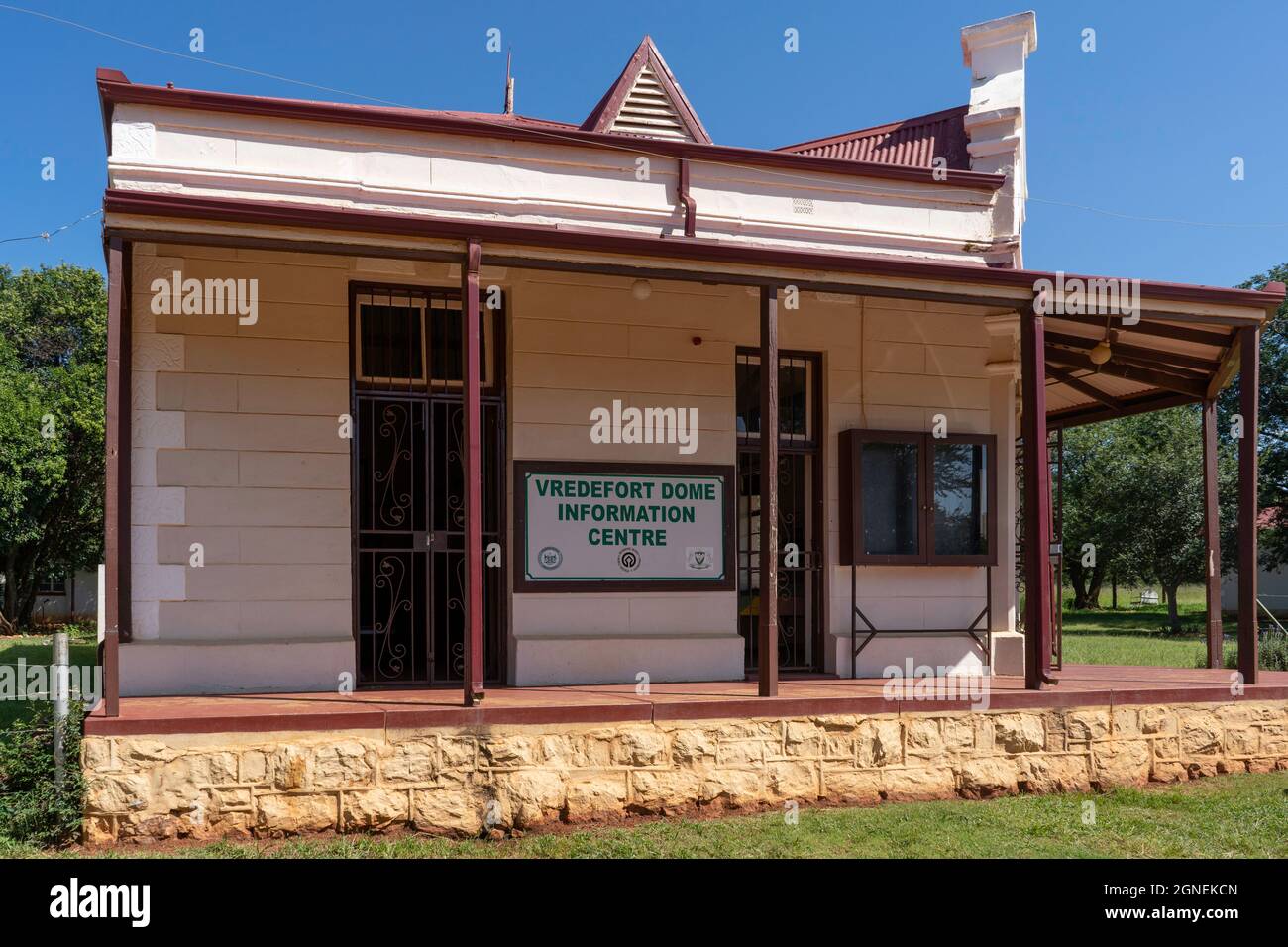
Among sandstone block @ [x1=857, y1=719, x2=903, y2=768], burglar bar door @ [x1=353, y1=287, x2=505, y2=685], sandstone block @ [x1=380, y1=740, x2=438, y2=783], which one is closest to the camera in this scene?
sandstone block @ [x1=380, y1=740, x2=438, y2=783]

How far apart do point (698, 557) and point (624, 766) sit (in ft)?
7.64

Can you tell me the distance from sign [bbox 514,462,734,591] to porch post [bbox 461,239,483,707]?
61.9 inches

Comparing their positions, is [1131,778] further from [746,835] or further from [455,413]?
[455,413]

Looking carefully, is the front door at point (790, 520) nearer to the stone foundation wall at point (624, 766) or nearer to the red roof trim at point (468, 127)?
the red roof trim at point (468, 127)

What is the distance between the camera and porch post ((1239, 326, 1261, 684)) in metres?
8.60

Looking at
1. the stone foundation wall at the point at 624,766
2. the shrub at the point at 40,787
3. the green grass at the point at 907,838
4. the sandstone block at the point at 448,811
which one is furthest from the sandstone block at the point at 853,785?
the shrub at the point at 40,787

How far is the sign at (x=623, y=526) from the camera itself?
28.3 ft

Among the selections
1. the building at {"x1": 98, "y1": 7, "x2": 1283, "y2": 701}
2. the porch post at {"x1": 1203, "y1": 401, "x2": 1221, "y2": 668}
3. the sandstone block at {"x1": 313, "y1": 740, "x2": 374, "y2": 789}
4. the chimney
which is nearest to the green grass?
the sandstone block at {"x1": 313, "y1": 740, "x2": 374, "y2": 789}

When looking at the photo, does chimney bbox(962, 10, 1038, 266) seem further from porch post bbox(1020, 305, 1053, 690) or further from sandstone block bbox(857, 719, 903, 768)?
sandstone block bbox(857, 719, 903, 768)

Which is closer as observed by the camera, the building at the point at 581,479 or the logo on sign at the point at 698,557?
the building at the point at 581,479

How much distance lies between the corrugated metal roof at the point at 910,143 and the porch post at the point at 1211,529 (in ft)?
11.0

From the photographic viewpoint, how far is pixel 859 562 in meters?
9.19

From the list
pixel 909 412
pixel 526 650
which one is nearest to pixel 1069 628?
pixel 909 412
